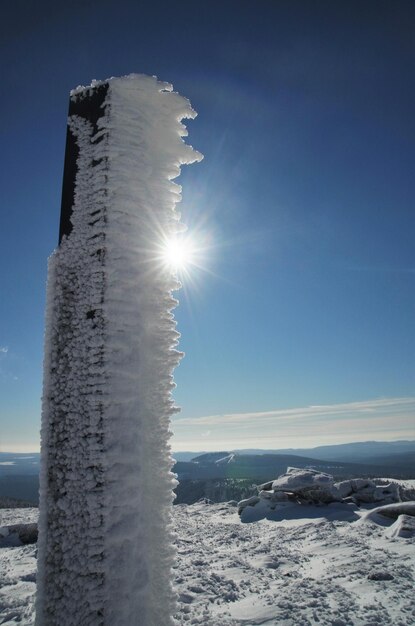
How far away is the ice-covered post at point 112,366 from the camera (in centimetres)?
148

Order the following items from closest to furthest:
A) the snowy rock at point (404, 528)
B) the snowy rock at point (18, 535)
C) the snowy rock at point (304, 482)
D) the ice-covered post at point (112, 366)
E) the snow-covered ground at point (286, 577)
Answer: the ice-covered post at point (112, 366) → the snow-covered ground at point (286, 577) → the snowy rock at point (404, 528) → the snowy rock at point (18, 535) → the snowy rock at point (304, 482)

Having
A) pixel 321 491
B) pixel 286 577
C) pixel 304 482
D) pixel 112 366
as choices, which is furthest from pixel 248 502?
pixel 112 366

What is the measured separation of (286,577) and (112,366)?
4.94m

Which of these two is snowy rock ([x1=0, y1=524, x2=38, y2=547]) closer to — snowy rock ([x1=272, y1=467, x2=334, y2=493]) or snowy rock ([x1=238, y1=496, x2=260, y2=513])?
snowy rock ([x1=238, y1=496, x2=260, y2=513])

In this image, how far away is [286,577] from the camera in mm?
4961

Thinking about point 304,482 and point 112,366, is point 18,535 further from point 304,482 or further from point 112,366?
point 112,366

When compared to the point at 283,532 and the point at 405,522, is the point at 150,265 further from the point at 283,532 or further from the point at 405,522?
the point at 283,532

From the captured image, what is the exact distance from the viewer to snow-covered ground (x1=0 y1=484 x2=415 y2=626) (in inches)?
147

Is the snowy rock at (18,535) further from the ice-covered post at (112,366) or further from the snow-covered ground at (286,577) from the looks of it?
the ice-covered post at (112,366)

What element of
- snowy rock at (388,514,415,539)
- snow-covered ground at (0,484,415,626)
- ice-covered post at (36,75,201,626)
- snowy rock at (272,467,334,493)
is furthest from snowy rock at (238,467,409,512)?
ice-covered post at (36,75,201,626)

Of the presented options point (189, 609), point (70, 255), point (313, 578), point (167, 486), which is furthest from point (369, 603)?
point (70, 255)

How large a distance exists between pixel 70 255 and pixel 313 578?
521cm

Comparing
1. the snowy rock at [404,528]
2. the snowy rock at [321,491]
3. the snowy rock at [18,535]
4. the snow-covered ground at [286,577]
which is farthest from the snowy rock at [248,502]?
the snowy rock at [18,535]

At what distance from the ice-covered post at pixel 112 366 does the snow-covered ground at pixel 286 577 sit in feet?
9.27
